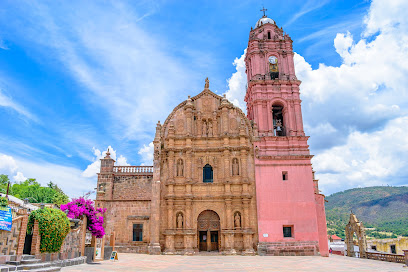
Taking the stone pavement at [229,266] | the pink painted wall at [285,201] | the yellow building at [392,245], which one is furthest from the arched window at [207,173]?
the yellow building at [392,245]

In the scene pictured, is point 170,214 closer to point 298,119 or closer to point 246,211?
point 246,211

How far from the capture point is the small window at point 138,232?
86.5ft

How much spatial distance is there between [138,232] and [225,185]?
8.58 m

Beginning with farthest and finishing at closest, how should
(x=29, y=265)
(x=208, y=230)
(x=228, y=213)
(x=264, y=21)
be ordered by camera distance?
(x=264, y=21)
(x=208, y=230)
(x=228, y=213)
(x=29, y=265)

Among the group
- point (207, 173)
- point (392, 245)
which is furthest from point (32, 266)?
point (392, 245)

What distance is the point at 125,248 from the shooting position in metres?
25.9

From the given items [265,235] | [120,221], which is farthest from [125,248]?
[265,235]

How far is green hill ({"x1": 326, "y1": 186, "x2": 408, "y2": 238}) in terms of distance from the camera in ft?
290

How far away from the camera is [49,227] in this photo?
14.6 m

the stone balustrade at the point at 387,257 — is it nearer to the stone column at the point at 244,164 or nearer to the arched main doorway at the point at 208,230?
the stone column at the point at 244,164

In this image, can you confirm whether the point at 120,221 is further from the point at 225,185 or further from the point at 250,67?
the point at 250,67

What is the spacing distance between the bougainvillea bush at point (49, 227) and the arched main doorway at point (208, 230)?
1322 cm

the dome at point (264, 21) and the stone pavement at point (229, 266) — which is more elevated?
the dome at point (264, 21)

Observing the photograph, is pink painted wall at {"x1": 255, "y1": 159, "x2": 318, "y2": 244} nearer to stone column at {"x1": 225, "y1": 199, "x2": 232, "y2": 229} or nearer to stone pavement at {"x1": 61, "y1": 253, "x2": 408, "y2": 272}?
stone column at {"x1": 225, "y1": 199, "x2": 232, "y2": 229}
